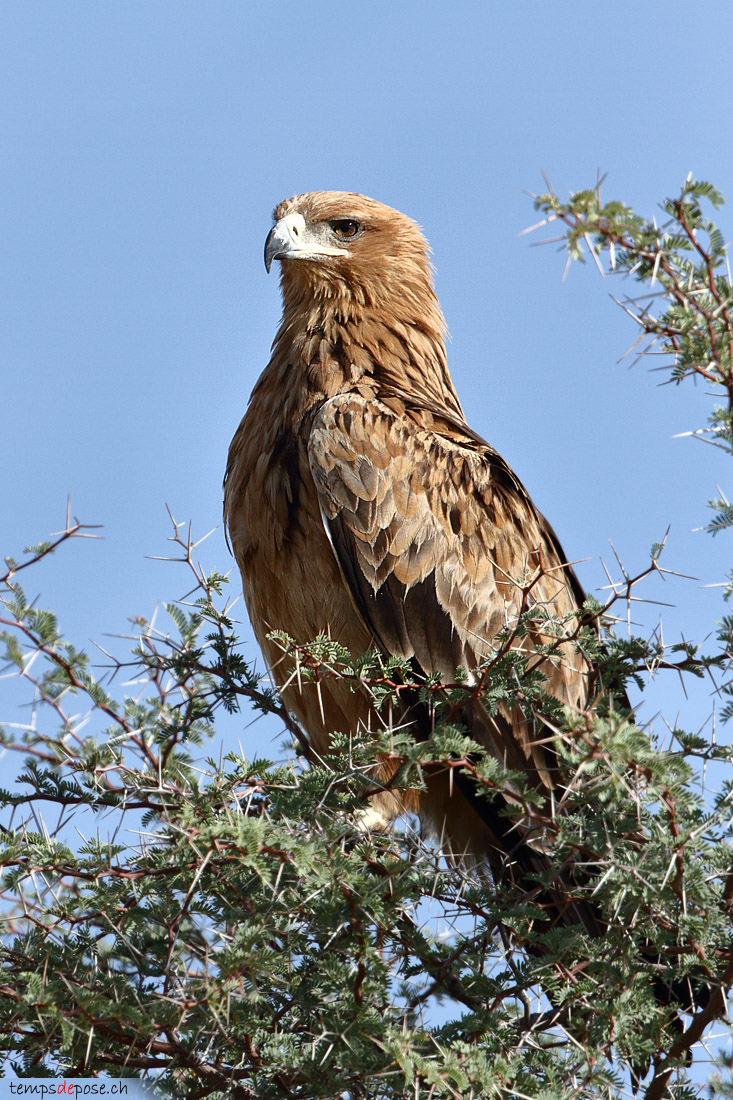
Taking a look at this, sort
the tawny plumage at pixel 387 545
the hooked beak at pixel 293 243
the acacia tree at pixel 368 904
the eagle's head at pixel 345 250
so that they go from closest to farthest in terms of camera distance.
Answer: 1. the acacia tree at pixel 368 904
2. the tawny plumage at pixel 387 545
3. the hooked beak at pixel 293 243
4. the eagle's head at pixel 345 250

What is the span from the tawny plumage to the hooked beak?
0.02 m

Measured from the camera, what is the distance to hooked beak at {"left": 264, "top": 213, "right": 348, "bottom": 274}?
520 cm

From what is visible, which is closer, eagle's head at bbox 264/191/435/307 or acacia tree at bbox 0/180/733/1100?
acacia tree at bbox 0/180/733/1100

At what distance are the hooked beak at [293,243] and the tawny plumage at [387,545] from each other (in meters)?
0.02

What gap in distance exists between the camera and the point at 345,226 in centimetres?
554

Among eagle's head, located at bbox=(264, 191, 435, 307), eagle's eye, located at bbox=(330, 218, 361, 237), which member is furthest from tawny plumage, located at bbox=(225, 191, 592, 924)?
eagle's eye, located at bbox=(330, 218, 361, 237)

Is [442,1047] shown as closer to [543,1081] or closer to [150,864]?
[543,1081]

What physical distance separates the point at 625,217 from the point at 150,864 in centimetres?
218

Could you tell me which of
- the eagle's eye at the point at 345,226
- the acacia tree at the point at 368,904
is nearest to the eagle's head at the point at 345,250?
the eagle's eye at the point at 345,226

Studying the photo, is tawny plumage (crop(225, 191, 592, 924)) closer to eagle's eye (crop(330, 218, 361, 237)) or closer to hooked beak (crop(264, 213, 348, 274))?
hooked beak (crop(264, 213, 348, 274))

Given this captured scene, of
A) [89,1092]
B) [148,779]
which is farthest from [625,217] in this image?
[89,1092]

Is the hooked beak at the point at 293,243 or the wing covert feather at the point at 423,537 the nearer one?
the wing covert feather at the point at 423,537

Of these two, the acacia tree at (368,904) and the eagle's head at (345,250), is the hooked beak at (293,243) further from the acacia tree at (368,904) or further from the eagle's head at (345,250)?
the acacia tree at (368,904)

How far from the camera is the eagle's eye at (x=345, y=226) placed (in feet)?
18.1
